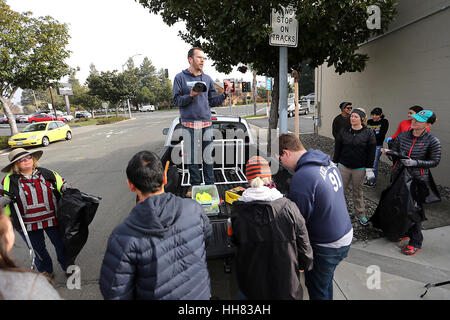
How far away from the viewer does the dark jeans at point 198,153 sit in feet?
12.1

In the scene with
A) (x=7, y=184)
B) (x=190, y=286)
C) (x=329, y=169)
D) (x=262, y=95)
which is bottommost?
(x=190, y=286)

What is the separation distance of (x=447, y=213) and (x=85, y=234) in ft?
18.0

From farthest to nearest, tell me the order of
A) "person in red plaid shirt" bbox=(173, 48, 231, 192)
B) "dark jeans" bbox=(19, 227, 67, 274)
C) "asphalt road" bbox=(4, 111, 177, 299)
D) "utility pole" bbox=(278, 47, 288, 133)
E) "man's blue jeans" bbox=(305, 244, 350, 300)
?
1. "utility pole" bbox=(278, 47, 288, 133)
2. "person in red plaid shirt" bbox=(173, 48, 231, 192)
3. "asphalt road" bbox=(4, 111, 177, 299)
4. "dark jeans" bbox=(19, 227, 67, 274)
5. "man's blue jeans" bbox=(305, 244, 350, 300)

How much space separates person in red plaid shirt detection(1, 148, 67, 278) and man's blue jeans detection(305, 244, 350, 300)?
2.70m

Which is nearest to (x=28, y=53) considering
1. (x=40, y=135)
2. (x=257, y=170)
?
(x=40, y=135)

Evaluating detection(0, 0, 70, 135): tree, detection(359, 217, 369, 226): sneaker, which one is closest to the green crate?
detection(359, 217, 369, 226): sneaker

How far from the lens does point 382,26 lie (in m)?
5.54

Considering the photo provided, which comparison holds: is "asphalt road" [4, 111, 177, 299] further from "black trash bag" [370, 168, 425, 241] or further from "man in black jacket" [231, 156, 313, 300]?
"black trash bag" [370, 168, 425, 241]

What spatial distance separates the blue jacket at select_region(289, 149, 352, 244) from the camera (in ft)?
6.32

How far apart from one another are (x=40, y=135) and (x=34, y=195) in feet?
46.7

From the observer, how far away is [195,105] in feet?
11.5

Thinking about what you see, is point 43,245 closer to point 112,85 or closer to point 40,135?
point 40,135

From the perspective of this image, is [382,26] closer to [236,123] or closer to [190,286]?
[236,123]
